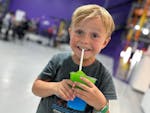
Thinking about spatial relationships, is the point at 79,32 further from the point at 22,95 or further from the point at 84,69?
the point at 22,95

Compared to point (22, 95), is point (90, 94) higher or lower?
higher

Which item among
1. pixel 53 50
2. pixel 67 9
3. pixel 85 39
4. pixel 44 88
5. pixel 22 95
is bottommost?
pixel 53 50

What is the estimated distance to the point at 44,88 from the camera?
0.99m

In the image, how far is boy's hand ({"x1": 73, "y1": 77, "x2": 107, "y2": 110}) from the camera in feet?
2.88

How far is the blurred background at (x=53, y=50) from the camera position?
3.98 meters

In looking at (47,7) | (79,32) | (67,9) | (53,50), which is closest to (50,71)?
(79,32)

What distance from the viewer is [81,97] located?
901 millimetres

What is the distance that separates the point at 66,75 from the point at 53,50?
31.9ft

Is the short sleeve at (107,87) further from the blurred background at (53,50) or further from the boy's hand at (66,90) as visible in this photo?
the blurred background at (53,50)

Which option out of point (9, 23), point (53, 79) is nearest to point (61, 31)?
point (9, 23)

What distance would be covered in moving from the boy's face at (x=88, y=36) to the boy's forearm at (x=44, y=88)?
6.1 inches

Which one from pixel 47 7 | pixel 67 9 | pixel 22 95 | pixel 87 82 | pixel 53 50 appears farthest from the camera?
pixel 47 7

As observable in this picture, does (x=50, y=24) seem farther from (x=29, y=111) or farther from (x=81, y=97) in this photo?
(x=81, y=97)

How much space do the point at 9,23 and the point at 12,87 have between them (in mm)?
7191
